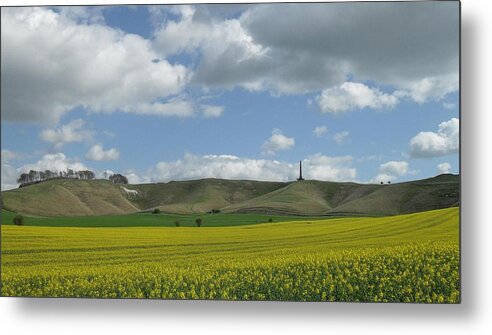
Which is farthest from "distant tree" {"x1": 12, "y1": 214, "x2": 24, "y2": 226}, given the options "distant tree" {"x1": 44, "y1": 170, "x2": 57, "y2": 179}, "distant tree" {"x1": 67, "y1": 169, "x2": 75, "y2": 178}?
"distant tree" {"x1": 67, "y1": 169, "x2": 75, "y2": 178}

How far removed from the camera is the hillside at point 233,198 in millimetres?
5820

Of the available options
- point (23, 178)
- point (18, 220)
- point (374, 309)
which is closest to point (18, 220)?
point (18, 220)

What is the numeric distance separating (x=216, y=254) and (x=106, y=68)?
1768mm

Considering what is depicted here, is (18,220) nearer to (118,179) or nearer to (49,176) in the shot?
(49,176)

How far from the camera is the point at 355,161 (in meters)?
5.89

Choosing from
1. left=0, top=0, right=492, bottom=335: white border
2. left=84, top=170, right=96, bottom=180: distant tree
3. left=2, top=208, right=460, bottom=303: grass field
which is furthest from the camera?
left=84, top=170, right=96, bottom=180: distant tree

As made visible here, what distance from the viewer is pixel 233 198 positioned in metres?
6.08

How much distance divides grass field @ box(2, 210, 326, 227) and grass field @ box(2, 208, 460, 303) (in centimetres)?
4

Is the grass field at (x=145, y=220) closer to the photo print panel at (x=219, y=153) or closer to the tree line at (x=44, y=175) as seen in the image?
the photo print panel at (x=219, y=153)

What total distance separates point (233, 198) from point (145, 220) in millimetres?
767

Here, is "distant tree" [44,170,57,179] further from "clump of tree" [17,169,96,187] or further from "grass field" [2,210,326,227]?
"grass field" [2,210,326,227]

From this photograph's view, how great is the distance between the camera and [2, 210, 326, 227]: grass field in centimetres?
614

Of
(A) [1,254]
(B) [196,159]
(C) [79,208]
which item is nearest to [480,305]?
(B) [196,159]

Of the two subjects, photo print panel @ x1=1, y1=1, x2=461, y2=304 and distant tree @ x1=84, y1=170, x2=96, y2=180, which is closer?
photo print panel @ x1=1, y1=1, x2=461, y2=304
